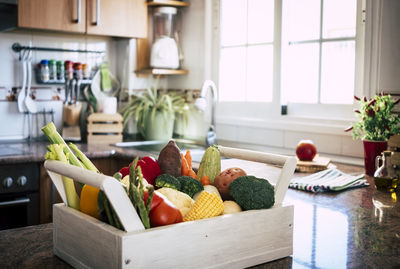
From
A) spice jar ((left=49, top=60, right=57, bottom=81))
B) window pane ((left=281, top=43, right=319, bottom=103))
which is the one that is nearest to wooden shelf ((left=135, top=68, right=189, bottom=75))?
spice jar ((left=49, top=60, right=57, bottom=81))

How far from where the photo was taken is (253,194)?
0.97m

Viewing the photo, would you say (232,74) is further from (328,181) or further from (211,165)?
(211,165)

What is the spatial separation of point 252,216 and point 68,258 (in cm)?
38

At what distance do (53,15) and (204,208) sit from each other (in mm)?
2412

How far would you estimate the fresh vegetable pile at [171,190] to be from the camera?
33.9 inches

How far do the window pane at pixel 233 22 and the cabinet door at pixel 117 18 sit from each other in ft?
1.82

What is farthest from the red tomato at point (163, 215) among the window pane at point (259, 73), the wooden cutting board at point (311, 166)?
the window pane at point (259, 73)

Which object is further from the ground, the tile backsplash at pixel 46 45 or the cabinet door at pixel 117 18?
the cabinet door at pixel 117 18

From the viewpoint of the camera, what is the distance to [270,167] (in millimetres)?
2336

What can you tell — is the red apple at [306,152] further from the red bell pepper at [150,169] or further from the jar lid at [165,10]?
the jar lid at [165,10]

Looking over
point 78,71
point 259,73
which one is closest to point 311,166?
point 259,73

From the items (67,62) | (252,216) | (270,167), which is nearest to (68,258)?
(252,216)

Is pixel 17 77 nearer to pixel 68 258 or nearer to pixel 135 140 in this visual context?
pixel 135 140

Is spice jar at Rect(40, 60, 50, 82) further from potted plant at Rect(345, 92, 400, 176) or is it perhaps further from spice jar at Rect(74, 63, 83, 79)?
Answer: potted plant at Rect(345, 92, 400, 176)
